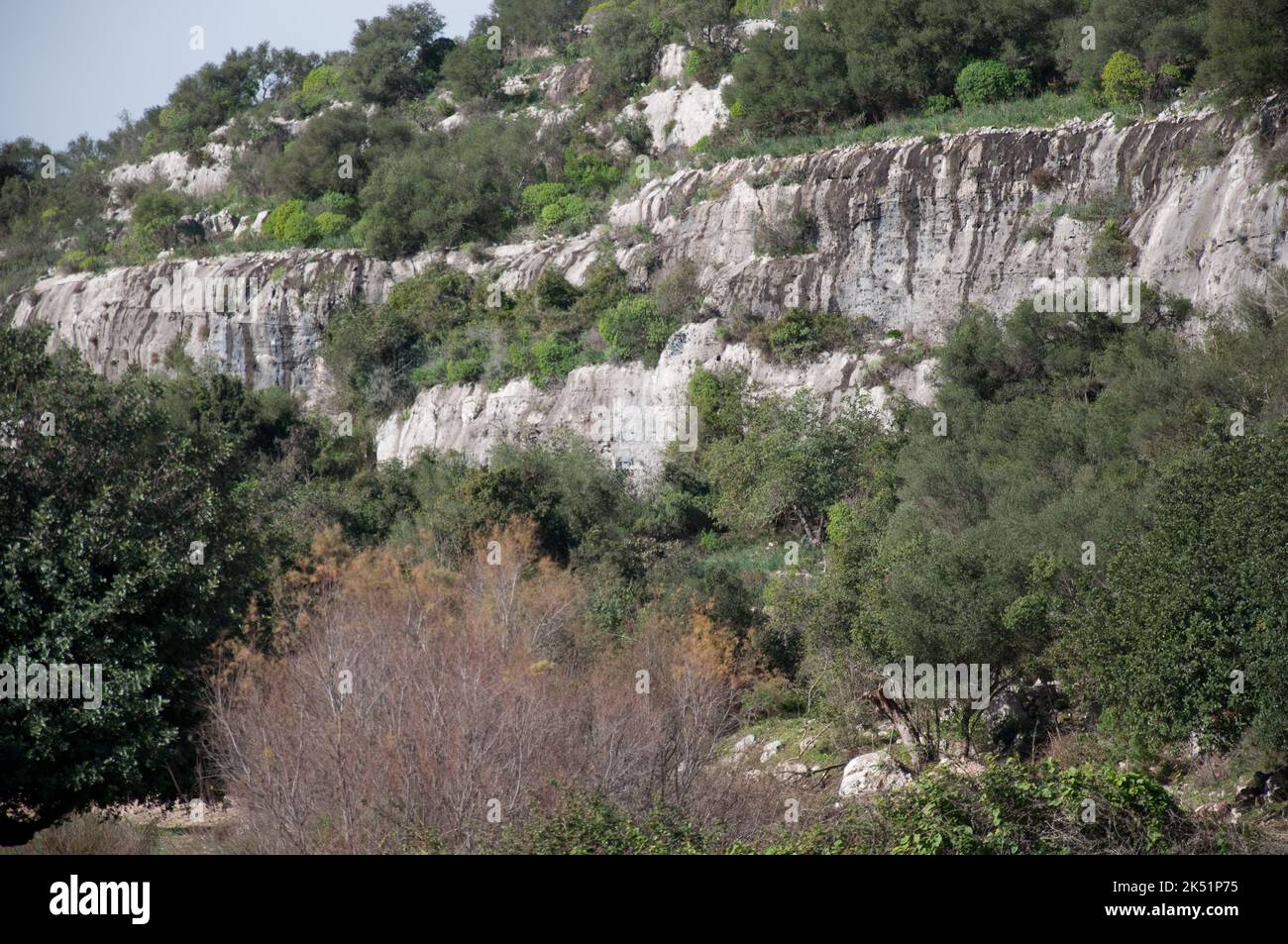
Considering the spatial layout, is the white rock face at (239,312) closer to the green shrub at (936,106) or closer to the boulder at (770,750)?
the green shrub at (936,106)

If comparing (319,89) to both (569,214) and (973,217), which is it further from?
(973,217)

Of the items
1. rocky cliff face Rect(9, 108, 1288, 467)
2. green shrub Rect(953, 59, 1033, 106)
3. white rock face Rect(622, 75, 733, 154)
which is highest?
white rock face Rect(622, 75, 733, 154)

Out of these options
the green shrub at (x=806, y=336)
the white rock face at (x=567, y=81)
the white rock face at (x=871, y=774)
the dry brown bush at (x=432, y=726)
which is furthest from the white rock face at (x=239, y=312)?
the white rock face at (x=871, y=774)

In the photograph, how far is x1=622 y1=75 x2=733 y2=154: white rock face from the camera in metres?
48.4

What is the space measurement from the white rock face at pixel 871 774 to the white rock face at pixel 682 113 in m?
31.9

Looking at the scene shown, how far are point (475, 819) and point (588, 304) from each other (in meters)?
30.1

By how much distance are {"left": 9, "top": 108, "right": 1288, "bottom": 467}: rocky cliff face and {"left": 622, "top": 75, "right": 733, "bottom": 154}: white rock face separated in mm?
4738

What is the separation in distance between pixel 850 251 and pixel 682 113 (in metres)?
15.4

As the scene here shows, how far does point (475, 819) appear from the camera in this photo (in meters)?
13.3

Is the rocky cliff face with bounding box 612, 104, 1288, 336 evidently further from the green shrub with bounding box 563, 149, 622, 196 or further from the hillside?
the green shrub with bounding box 563, 149, 622, 196

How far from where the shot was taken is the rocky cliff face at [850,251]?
3092 cm

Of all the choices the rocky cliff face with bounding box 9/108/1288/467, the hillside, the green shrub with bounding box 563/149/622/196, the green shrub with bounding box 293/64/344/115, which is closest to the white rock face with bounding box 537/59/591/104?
the hillside

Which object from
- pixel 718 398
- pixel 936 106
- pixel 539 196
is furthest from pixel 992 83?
pixel 539 196

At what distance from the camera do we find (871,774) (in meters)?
19.5
